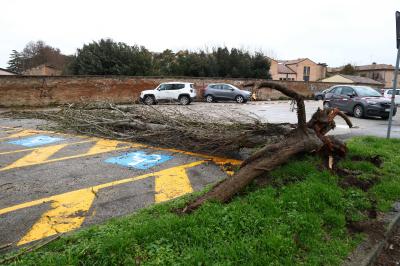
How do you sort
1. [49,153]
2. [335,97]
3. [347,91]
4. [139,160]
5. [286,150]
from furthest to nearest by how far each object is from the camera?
[335,97], [347,91], [49,153], [139,160], [286,150]

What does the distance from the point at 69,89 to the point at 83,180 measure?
20.3 m

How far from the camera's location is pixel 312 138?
5340 mm

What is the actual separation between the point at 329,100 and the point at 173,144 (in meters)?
12.8

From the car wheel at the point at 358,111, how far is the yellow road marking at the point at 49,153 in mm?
12093

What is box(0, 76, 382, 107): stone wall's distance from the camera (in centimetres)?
2198

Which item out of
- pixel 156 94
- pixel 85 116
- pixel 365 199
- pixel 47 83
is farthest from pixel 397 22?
pixel 47 83

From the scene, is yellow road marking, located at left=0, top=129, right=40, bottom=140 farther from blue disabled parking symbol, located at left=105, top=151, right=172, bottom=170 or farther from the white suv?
the white suv

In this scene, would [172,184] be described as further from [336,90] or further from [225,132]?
[336,90]

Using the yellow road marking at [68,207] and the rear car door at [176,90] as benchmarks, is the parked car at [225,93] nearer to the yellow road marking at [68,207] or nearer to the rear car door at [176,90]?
the rear car door at [176,90]

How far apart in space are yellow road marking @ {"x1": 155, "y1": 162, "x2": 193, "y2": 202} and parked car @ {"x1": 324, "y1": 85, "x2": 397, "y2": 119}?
12.7 m

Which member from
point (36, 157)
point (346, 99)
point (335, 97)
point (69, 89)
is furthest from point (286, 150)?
point (69, 89)

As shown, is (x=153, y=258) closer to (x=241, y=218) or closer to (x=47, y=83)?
(x=241, y=218)

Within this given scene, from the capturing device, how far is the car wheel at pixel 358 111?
16297mm

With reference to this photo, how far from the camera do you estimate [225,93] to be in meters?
27.9
